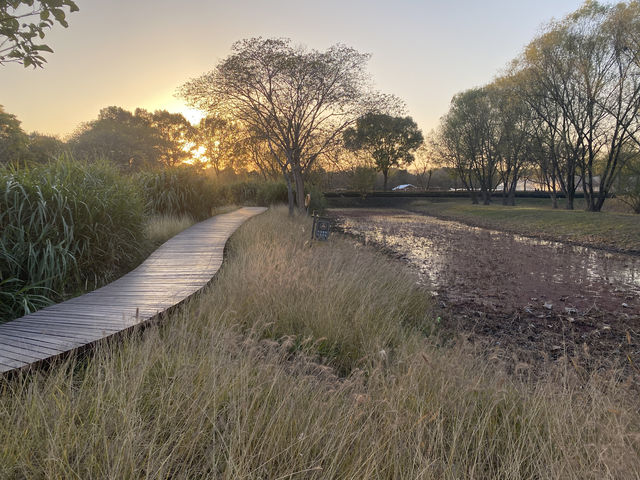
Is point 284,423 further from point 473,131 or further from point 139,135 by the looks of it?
point 139,135

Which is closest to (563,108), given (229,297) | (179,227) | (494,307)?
(494,307)

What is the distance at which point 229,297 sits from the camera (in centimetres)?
439

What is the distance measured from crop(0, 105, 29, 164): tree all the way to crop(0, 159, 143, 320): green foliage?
1195 inches

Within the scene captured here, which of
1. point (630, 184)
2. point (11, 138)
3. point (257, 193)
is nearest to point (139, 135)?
point (11, 138)

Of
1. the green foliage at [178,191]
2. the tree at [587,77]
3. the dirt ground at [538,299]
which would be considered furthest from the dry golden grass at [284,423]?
the tree at [587,77]

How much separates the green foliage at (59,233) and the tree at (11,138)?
30342mm

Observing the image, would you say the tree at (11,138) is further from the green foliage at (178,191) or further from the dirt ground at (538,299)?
the dirt ground at (538,299)

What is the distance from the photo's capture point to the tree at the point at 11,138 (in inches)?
1129

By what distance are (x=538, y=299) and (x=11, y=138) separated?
136 ft

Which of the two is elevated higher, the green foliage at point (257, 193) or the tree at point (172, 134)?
the tree at point (172, 134)

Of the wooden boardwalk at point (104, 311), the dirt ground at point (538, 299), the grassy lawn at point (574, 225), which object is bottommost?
the dirt ground at point (538, 299)

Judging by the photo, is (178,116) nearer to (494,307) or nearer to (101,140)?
(101,140)

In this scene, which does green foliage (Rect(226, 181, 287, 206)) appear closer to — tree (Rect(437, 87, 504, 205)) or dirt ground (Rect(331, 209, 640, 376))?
dirt ground (Rect(331, 209, 640, 376))

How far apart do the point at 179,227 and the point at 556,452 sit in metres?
11.2
